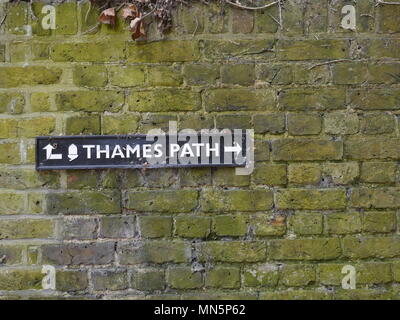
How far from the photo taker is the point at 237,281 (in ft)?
8.20

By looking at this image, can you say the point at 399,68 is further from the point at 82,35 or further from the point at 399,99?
the point at 82,35

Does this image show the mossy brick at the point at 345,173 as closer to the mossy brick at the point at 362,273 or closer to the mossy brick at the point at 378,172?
the mossy brick at the point at 378,172

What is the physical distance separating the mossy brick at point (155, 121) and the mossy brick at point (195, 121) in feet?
0.13

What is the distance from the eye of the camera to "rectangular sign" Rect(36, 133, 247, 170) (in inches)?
97.7

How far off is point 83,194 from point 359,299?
146 centimetres

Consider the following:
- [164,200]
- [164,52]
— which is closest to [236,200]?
[164,200]

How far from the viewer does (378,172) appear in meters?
2.49

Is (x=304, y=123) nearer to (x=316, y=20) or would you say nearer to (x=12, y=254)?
(x=316, y=20)

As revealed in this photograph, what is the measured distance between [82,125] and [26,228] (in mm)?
580

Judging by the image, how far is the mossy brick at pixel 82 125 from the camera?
2.50 m

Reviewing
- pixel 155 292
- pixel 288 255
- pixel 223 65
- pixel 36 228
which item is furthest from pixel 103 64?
pixel 288 255

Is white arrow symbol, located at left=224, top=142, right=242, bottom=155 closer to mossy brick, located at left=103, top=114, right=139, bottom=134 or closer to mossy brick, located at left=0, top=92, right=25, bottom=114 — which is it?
mossy brick, located at left=103, top=114, right=139, bottom=134

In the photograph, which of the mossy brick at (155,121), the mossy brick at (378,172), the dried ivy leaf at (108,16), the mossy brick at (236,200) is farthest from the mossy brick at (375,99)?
the dried ivy leaf at (108,16)

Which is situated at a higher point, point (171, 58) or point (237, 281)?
point (171, 58)
